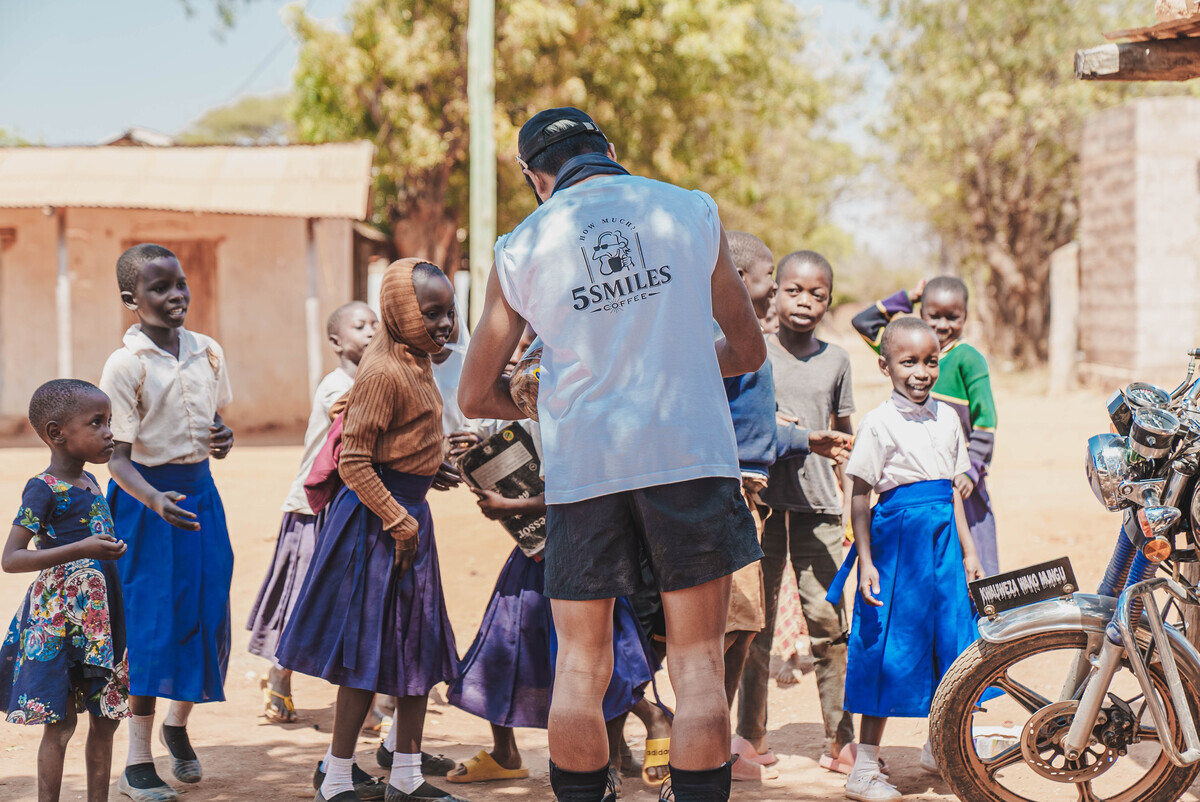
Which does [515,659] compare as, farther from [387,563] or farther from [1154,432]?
[1154,432]

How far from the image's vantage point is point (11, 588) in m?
6.84

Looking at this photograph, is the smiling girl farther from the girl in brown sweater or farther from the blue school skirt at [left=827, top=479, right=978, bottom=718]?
the blue school skirt at [left=827, top=479, right=978, bottom=718]

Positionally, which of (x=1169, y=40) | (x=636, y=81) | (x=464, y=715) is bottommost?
(x=464, y=715)

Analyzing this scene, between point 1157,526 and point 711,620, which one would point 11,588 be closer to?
point 711,620

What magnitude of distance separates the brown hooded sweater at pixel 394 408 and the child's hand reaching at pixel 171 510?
0.52 m

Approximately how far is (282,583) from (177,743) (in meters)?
0.89

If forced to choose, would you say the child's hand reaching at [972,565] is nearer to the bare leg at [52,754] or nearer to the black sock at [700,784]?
the black sock at [700,784]

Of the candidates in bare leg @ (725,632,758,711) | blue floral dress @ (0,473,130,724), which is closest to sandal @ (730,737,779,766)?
bare leg @ (725,632,758,711)

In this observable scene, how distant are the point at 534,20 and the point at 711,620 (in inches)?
583

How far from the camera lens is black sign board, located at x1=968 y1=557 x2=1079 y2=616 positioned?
3.35 m

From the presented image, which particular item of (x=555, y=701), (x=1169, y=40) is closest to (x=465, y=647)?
(x=555, y=701)

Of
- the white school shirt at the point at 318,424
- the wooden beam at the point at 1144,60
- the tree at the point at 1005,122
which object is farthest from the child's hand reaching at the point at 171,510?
the tree at the point at 1005,122

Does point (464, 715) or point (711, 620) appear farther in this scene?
point (464, 715)

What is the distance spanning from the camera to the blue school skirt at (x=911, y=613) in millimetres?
3793
